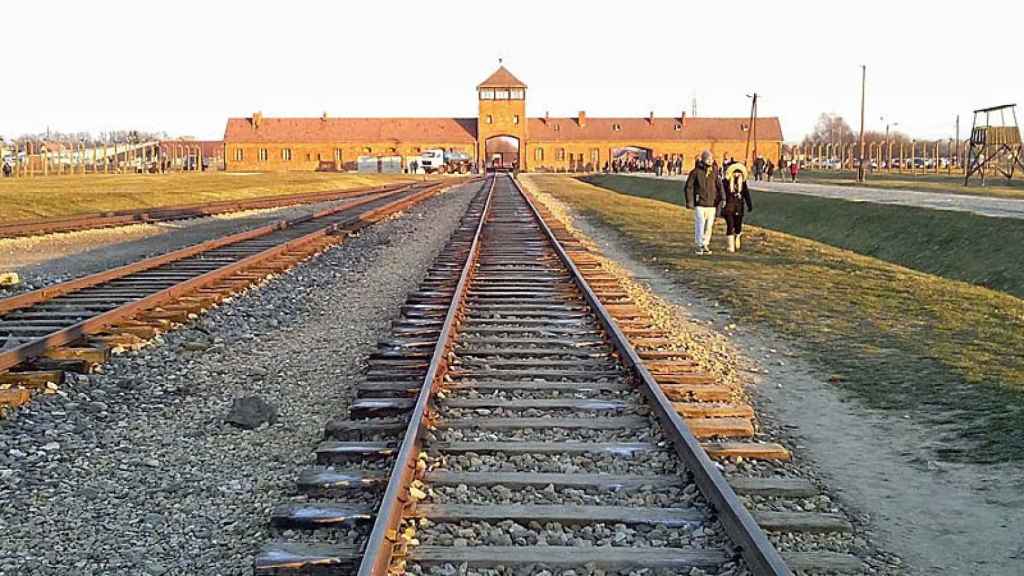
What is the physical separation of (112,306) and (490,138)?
11307 cm

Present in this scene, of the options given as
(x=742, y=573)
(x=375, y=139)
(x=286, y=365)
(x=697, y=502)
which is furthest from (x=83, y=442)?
(x=375, y=139)

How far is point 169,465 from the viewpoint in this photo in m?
5.81

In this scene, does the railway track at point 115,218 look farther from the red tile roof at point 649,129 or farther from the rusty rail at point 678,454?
the red tile roof at point 649,129

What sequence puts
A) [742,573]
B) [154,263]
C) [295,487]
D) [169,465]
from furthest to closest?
1. [154,263]
2. [169,465]
3. [295,487]
4. [742,573]

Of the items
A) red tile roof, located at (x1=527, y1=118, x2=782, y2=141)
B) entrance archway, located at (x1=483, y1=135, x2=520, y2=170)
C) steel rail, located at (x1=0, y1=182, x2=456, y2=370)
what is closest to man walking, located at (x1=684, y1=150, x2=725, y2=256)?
steel rail, located at (x1=0, y1=182, x2=456, y2=370)

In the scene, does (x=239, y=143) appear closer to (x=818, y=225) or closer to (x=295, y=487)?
(x=818, y=225)

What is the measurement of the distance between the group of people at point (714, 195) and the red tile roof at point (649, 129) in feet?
347

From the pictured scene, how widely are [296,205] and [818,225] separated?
18257 millimetres

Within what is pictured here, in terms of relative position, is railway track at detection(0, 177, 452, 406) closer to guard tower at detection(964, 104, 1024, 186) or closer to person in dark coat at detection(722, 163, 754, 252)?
person in dark coat at detection(722, 163, 754, 252)

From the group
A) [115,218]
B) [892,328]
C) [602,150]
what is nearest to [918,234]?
[892,328]

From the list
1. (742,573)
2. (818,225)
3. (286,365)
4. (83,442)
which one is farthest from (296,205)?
(742,573)

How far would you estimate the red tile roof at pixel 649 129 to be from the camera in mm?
124062

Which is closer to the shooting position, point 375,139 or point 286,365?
point 286,365

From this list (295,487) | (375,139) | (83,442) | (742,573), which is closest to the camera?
(742,573)
